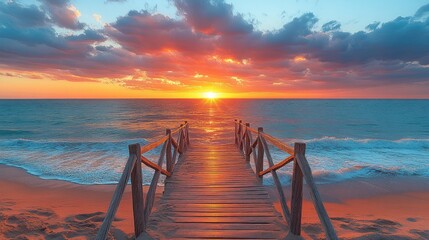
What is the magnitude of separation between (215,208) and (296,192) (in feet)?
5.58

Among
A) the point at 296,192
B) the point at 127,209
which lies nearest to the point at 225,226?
the point at 296,192

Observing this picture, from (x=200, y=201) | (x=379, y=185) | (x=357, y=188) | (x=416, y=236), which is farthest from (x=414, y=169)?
(x=200, y=201)

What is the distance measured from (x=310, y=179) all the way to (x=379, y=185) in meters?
10.0

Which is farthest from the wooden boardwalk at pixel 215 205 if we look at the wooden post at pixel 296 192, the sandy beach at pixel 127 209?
the sandy beach at pixel 127 209

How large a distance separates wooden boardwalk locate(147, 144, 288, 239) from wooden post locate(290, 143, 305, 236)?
198 mm

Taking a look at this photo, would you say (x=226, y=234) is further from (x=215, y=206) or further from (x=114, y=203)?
(x=114, y=203)

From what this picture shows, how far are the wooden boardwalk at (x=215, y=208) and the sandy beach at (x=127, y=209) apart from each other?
78.9 inches

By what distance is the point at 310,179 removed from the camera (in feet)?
10.7

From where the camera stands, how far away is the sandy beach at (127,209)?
6.51 m

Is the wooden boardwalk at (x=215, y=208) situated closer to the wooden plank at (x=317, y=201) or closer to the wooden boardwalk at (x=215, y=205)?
the wooden boardwalk at (x=215, y=205)

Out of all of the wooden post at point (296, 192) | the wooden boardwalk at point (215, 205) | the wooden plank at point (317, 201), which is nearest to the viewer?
the wooden plank at point (317, 201)

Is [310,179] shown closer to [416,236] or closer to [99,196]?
[416,236]

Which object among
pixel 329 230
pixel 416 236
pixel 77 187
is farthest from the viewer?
pixel 77 187

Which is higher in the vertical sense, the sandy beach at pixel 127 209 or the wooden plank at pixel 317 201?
the wooden plank at pixel 317 201
